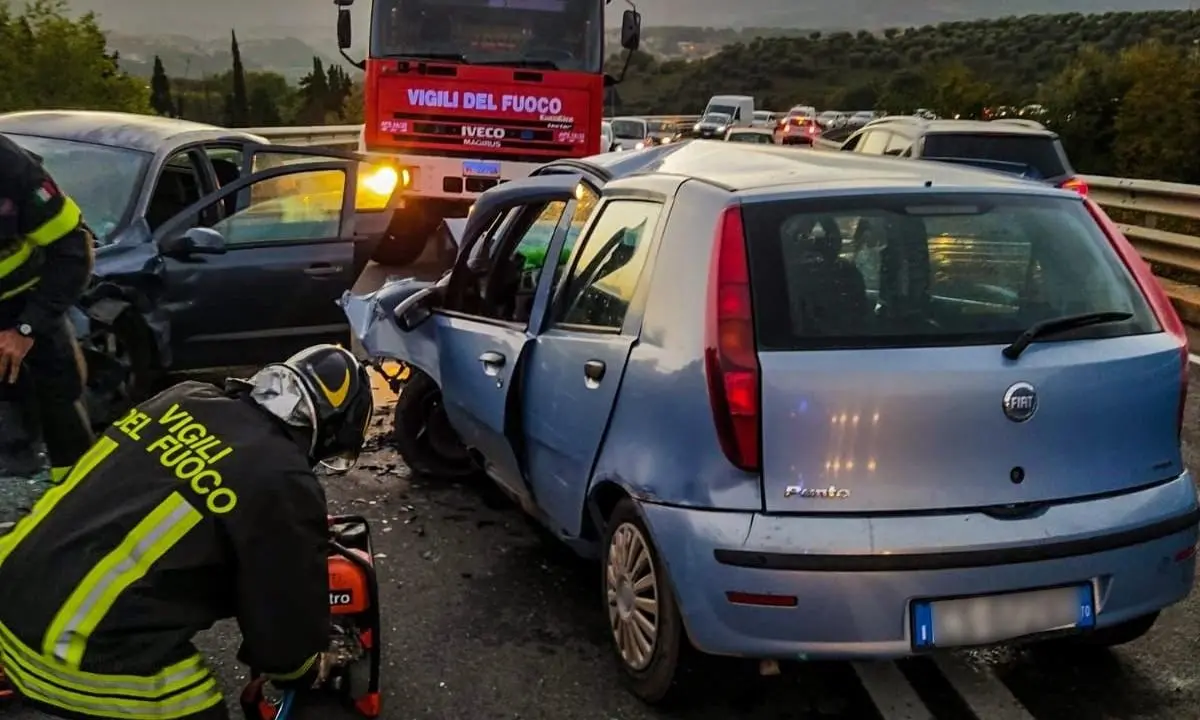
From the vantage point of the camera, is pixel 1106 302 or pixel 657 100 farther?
pixel 657 100

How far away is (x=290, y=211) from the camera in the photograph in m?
7.48

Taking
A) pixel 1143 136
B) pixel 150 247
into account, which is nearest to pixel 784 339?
pixel 150 247

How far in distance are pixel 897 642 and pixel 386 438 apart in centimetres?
400

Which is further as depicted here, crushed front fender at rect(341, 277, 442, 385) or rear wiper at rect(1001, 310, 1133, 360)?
crushed front fender at rect(341, 277, 442, 385)

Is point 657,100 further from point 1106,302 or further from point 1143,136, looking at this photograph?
point 1106,302

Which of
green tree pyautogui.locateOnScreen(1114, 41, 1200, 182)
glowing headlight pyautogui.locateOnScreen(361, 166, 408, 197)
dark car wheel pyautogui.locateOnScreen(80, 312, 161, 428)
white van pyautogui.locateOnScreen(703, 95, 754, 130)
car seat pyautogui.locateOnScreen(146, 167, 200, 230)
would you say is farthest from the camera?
white van pyautogui.locateOnScreen(703, 95, 754, 130)

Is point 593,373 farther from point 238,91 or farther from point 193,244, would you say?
point 238,91

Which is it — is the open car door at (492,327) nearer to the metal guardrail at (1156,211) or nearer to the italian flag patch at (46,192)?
the italian flag patch at (46,192)

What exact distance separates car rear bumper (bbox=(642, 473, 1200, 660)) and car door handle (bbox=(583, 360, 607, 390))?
579 mm

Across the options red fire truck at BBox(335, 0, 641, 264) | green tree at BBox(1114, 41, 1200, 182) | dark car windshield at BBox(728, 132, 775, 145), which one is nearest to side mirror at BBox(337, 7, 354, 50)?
red fire truck at BBox(335, 0, 641, 264)

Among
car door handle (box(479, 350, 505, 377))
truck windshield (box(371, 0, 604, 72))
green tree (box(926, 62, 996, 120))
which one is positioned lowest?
car door handle (box(479, 350, 505, 377))

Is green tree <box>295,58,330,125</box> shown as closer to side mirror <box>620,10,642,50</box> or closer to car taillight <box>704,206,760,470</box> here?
side mirror <box>620,10,642,50</box>

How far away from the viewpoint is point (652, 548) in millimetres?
3416

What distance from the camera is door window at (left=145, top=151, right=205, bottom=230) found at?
705cm
